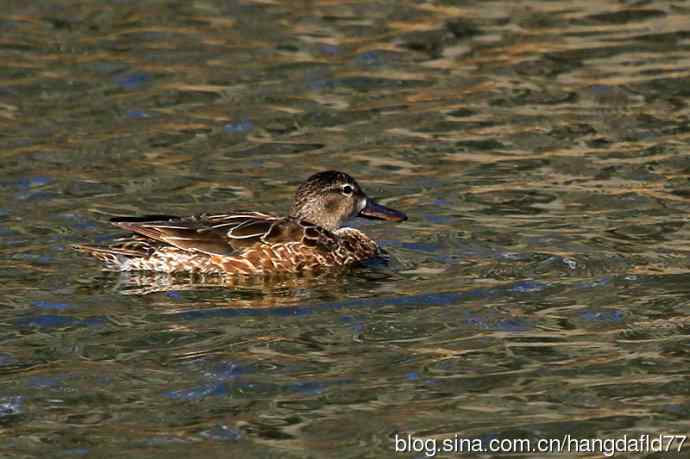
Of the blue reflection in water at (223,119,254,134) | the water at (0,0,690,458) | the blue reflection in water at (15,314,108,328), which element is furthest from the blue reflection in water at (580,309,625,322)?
the blue reflection in water at (223,119,254,134)

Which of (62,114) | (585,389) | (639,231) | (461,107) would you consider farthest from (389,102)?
(585,389)

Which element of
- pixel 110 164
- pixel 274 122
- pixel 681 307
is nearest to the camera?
pixel 681 307

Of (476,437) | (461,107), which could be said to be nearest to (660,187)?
(461,107)

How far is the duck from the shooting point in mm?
Result: 11297

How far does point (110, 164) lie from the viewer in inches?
546

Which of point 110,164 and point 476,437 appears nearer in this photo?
point 476,437

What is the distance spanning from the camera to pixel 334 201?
12148mm

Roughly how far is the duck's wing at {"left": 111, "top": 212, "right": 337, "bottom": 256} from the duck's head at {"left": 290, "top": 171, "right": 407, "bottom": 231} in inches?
15.1

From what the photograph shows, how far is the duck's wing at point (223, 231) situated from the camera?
11.3 meters

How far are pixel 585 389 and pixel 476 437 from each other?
0.87 metres

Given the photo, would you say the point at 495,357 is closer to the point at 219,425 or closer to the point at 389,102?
the point at 219,425

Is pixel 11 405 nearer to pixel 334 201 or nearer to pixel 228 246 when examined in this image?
pixel 228 246

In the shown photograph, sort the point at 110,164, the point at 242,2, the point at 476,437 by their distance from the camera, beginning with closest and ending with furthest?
the point at 476,437
the point at 110,164
the point at 242,2

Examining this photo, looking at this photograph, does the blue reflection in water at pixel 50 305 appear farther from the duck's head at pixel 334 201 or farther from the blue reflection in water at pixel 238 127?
the blue reflection in water at pixel 238 127
